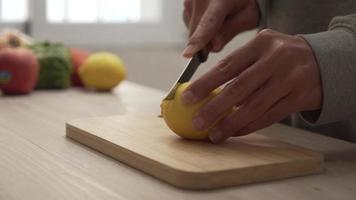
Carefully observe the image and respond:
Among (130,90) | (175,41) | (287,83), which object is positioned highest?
(287,83)

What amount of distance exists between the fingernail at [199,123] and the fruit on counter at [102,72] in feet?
1.75

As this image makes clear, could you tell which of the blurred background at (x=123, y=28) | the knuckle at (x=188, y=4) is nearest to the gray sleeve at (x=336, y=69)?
the knuckle at (x=188, y=4)

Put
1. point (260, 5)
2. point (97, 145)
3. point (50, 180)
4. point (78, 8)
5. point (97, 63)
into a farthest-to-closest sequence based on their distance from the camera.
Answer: point (78, 8), point (97, 63), point (260, 5), point (97, 145), point (50, 180)

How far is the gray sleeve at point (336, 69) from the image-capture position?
2.32 ft

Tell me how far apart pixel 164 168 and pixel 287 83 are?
178 mm

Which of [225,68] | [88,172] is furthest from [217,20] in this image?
[88,172]

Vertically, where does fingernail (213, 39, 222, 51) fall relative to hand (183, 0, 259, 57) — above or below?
below

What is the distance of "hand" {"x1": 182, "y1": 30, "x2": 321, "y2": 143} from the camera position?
71 centimetres

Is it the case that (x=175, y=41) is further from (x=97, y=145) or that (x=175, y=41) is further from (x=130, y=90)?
(x=97, y=145)

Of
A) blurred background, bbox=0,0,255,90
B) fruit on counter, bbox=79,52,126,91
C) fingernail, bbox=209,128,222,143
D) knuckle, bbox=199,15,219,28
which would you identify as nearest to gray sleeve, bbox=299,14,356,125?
fingernail, bbox=209,128,222,143

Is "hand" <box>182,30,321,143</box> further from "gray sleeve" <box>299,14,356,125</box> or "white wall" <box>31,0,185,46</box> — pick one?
"white wall" <box>31,0,185,46</box>

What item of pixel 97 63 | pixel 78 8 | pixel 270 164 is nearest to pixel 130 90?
pixel 97 63

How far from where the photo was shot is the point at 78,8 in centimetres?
216

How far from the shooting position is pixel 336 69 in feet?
2.32
